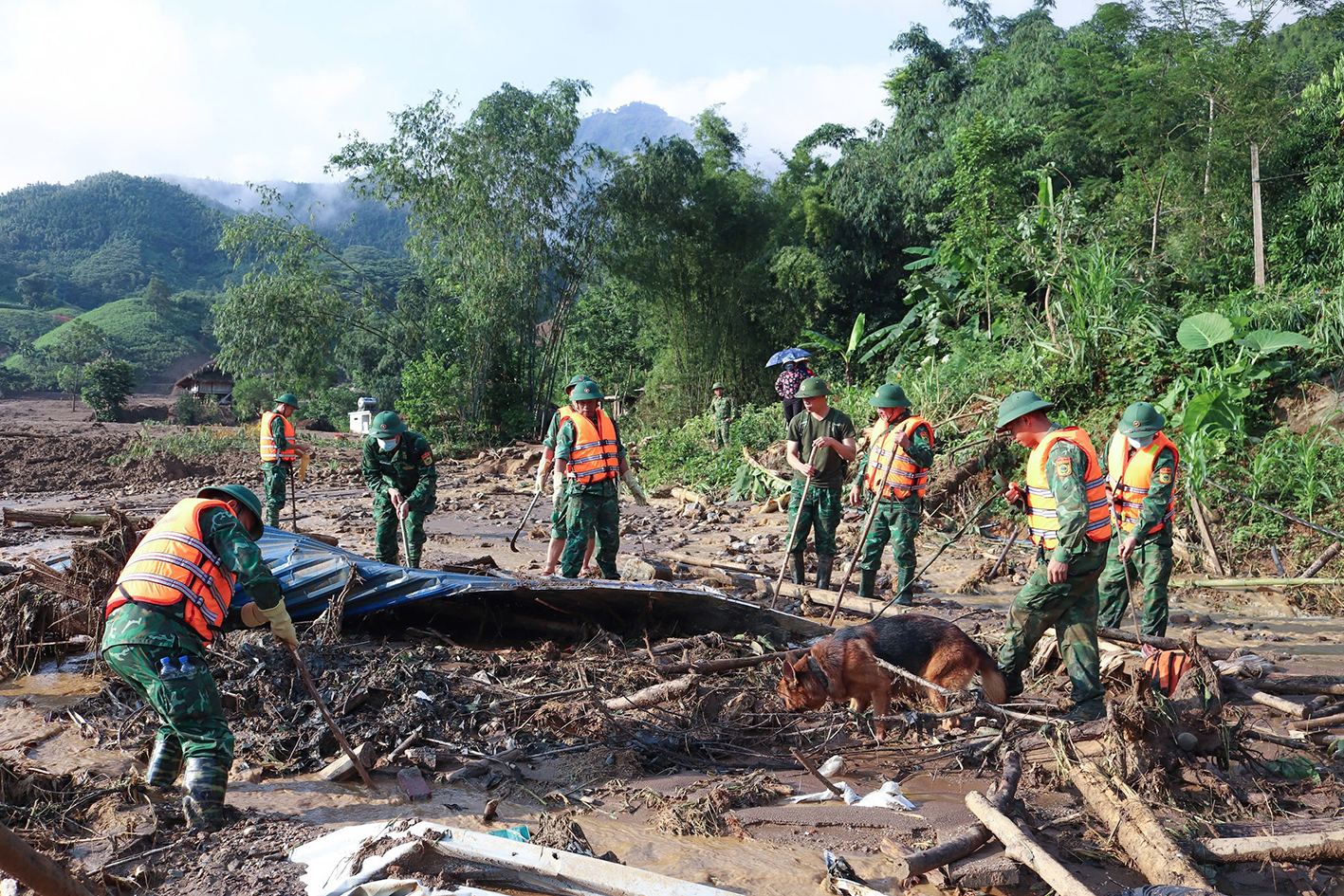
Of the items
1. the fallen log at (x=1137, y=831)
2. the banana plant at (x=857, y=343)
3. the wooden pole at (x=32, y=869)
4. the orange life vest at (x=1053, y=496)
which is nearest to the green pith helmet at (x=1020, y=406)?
the orange life vest at (x=1053, y=496)

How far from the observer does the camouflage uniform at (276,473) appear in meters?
10.3

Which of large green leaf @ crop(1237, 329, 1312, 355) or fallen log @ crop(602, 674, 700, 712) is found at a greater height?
large green leaf @ crop(1237, 329, 1312, 355)

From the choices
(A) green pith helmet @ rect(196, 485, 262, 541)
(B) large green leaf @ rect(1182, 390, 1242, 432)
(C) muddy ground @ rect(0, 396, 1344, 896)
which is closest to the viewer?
(C) muddy ground @ rect(0, 396, 1344, 896)

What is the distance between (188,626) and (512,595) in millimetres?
2345

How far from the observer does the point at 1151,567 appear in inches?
240

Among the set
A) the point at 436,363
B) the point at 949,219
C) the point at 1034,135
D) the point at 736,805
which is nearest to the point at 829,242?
the point at 949,219

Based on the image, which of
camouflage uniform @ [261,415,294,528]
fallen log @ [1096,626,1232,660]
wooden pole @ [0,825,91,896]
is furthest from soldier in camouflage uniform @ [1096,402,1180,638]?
camouflage uniform @ [261,415,294,528]

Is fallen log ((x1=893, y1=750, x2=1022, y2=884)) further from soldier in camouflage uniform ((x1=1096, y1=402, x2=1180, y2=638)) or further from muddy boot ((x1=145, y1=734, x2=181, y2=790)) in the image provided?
muddy boot ((x1=145, y1=734, x2=181, y2=790))

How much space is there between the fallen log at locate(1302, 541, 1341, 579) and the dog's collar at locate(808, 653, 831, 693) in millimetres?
6013

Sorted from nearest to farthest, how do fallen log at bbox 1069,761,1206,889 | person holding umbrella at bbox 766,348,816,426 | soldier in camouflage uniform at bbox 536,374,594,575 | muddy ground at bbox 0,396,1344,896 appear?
fallen log at bbox 1069,761,1206,889 < muddy ground at bbox 0,396,1344,896 < soldier in camouflage uniform at bbox 536,374,594,575 < person holding umbrella at bbox 766,348,816,426

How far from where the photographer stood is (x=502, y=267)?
68.6 ft

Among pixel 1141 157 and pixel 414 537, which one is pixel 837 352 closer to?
pixel 1141 157

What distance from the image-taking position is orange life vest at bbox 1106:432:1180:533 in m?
5.97

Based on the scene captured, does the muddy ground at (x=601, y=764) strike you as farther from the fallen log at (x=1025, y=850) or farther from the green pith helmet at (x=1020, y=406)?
the green pith helmet at (x=1020, y=406)
